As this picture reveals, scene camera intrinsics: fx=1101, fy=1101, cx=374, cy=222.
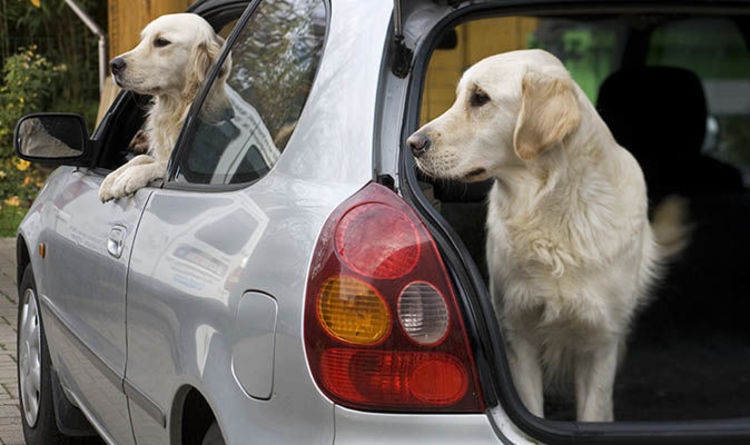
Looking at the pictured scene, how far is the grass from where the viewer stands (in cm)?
1148

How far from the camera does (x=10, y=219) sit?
1197 centimetres

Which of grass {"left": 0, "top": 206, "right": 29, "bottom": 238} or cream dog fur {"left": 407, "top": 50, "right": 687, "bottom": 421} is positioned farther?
grass {"left": 0, "top": 206, "right": 29, "bottom": 238}

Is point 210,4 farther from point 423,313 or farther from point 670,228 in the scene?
point 423,313

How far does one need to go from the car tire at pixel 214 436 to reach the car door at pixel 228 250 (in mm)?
111

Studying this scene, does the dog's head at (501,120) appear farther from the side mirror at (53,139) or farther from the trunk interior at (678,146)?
the side mirror at (53,139)

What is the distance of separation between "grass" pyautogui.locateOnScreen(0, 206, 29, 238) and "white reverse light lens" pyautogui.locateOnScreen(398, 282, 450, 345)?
32.5 ft

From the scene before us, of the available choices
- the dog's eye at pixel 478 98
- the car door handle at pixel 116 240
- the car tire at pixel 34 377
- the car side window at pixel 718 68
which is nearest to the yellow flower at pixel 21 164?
the car tire at pixel 34 377

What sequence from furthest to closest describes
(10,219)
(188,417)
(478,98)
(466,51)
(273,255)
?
1. (10,219)
2. (466,51)
3. (478,98)
4. (188,417)
5. (273,255)

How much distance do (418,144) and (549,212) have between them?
409 millimetres

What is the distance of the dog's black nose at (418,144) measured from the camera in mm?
2601

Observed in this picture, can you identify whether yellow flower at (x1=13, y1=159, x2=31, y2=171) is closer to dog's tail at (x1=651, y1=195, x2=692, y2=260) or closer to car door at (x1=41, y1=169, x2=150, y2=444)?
car door at (x1=41, y1=169, x2=150, y2=444)

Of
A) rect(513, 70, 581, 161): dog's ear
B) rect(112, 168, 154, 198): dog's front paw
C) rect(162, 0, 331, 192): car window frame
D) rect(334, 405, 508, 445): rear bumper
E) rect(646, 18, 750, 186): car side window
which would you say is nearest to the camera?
rect(334, 405, 508, 445): rear bumper

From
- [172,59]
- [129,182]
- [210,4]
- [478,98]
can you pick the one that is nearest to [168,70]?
[172,59]

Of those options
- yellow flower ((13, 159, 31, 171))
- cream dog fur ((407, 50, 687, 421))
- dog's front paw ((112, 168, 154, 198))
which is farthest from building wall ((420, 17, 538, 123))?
yellow flower ((13, 159, 31, 171))
